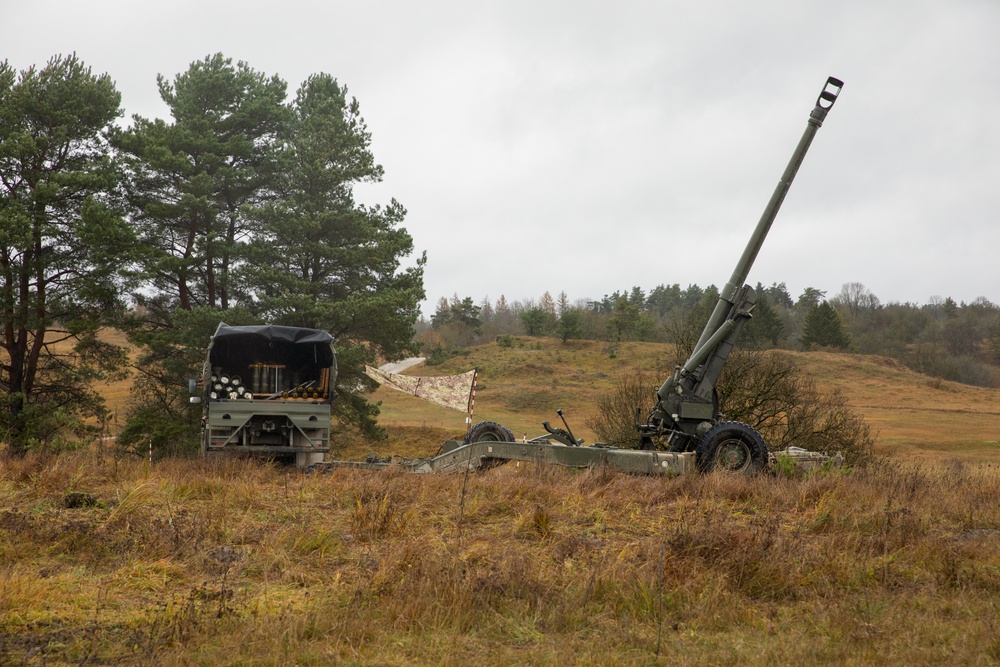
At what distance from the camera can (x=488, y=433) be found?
44.9 ft

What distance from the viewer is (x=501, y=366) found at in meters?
59.2

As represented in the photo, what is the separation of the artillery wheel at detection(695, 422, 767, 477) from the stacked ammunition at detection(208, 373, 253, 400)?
8.08 m

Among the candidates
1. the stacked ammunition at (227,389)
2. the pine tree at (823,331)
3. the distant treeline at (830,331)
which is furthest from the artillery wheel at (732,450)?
the pine tree at (823,331)

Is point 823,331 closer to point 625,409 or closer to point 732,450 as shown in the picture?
point 625,409

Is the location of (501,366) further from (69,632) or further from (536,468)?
(69,632)

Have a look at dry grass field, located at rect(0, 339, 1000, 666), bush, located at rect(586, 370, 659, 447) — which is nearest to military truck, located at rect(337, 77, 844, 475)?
dry grass field, located at rect(0, 339, 1000, 666)

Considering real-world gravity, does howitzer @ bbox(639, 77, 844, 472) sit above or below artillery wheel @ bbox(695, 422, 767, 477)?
above

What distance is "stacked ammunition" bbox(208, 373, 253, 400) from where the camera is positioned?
14559 mm

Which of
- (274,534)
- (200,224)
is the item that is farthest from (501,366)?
(274,534)

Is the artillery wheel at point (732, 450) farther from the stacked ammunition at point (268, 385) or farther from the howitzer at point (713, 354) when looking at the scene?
the stacked ammunition at point (268, 385)

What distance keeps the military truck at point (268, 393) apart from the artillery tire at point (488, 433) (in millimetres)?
2704

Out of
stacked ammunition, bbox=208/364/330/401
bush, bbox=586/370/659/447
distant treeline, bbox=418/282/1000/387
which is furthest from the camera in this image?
distant treeline, bbox=418/282/1000/387

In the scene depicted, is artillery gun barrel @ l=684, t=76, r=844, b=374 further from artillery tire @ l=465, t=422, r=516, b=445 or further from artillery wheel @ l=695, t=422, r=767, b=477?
artillery tire @ l=465, t=422, r=516, b=445

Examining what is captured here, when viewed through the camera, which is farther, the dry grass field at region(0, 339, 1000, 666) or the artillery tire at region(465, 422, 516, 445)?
the artillery tire at region(465, 422, 516, 445)
